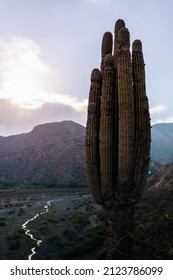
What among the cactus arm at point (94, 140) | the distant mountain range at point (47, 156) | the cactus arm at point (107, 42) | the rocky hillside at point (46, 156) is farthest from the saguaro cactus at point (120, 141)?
the rocky hillside at point (46, 156)

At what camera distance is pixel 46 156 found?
10406 centimetres

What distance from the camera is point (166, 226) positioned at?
33.5 ft

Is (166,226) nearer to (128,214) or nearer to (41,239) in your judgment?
(128,214)

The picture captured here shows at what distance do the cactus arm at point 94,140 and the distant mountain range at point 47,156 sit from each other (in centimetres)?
6779

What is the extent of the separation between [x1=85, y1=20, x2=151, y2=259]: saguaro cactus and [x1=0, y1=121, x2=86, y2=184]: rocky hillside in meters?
69.6

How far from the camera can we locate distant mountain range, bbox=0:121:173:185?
88025 millimetres

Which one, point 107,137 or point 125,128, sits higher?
point 125,128

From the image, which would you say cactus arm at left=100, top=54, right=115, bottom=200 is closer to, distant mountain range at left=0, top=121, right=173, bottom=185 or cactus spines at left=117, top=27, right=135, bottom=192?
cactus spines at left=117, top=27, right=135, bottom=192

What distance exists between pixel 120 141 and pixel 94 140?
1.05 metres

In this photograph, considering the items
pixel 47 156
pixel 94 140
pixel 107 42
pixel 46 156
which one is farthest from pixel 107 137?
pixel 46 156

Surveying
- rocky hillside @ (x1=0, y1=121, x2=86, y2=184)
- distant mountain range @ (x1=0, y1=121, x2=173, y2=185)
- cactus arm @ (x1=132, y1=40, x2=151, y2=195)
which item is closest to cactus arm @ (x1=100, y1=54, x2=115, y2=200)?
cactus arm @ (x1=132, y1=40, x2=151, y2=195)

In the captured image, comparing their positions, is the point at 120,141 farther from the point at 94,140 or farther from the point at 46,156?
the point at 46,156

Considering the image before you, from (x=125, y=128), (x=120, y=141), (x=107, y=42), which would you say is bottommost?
(x=120, y=141)

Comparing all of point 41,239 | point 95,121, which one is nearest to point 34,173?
point 41,239
